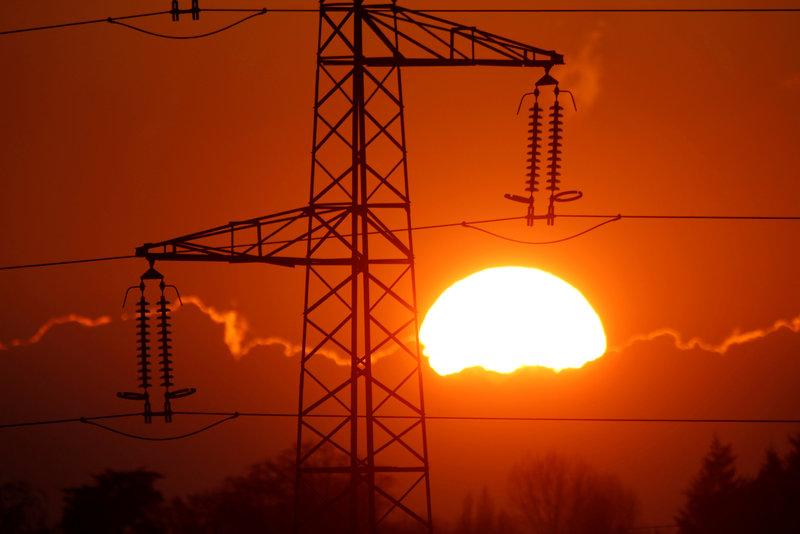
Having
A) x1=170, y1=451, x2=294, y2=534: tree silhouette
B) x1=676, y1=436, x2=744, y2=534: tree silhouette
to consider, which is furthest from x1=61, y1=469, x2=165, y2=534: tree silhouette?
x1=676, y1=436, x2=744, y2=534: tree silhouette

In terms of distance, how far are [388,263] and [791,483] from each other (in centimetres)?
6121

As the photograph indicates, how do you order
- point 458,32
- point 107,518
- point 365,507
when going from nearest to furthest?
point 458,32 → point 107,518 → point 365,507

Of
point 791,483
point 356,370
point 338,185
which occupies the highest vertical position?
point 338,185

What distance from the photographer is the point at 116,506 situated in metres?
64.9

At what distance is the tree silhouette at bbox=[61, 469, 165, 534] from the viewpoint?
63.5 metres

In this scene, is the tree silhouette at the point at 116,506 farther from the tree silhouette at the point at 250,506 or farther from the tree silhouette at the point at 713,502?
the tree silhouette at the point at 713,502

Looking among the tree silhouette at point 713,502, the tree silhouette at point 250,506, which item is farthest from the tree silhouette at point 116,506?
the tree silhouette at point 713,502

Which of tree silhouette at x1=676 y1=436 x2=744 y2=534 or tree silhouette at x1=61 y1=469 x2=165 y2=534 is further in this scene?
tree silhouette at x1=676 y1=436 x2=744 y2=534

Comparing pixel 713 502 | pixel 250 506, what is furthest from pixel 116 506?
pixel 713 502

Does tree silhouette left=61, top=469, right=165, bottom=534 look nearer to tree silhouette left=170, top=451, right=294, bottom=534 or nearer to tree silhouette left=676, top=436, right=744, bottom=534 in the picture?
tree silhouette left=170, top=451, right=294, bottom=534

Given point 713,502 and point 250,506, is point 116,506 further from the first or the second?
point 713,502

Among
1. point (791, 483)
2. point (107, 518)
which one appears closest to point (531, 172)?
point (107, 518)

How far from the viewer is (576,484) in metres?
84.7

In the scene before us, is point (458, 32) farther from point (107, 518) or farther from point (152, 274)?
point (107, 518)
